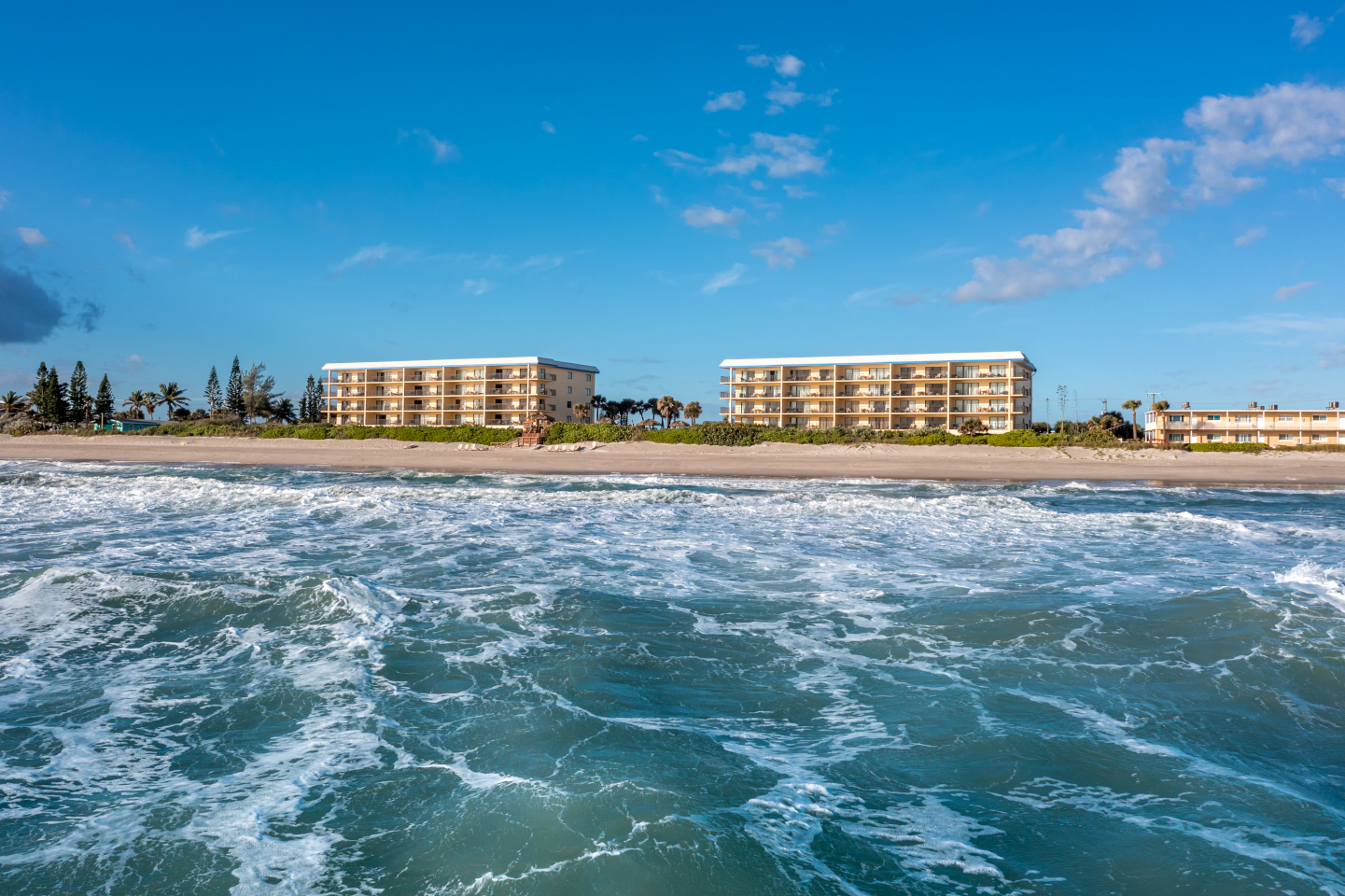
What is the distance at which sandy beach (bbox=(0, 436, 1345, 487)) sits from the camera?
38312mm

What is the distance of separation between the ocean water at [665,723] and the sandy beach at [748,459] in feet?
89.4

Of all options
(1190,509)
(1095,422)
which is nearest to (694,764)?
(1190,509)

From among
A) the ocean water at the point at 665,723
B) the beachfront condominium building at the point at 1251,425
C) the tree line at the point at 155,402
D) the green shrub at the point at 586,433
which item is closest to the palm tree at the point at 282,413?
the tree line at the point at 155,402

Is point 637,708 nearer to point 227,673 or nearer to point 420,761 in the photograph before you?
point 420,761

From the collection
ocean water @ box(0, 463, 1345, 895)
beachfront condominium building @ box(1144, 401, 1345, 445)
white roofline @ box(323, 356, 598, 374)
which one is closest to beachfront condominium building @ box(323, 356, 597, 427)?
white roofline @ box(323, 356, 598, 374)

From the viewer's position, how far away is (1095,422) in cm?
7881

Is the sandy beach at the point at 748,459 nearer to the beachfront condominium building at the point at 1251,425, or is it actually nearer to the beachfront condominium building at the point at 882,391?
the beachfront condominium building at the point at 882,391

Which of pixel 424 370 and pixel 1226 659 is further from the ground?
pixel 424 370

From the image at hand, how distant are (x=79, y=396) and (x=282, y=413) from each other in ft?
92.8

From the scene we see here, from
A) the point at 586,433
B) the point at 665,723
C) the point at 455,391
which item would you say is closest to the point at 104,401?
the point at 455,391

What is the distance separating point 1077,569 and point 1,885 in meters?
13.0

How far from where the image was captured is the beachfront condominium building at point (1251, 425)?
84.7 meters

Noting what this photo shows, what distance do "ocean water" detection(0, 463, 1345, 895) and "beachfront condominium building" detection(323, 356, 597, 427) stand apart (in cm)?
8093

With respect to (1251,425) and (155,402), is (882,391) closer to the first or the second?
(1251,425)
